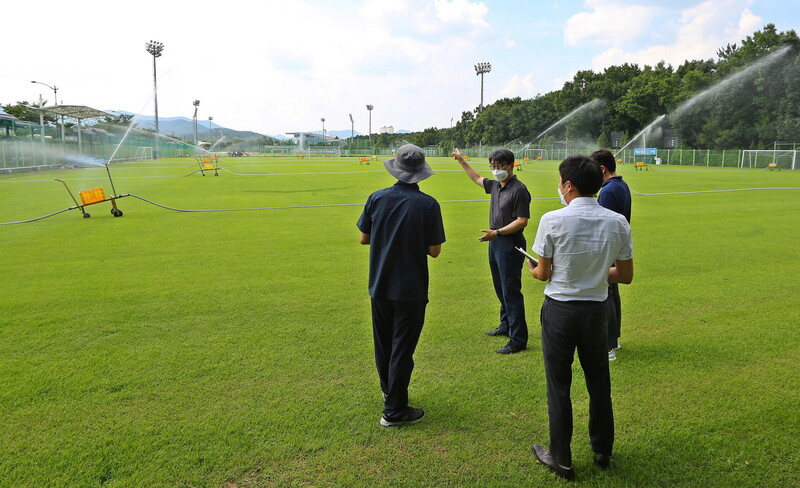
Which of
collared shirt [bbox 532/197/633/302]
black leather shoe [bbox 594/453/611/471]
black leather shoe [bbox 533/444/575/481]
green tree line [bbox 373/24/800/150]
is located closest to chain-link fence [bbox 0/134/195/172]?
black leather shoe [bbox 533/444/575/481]

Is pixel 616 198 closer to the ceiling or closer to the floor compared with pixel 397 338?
closer to the ceiling

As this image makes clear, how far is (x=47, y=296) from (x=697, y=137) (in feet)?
262

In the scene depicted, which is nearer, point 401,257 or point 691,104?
point 401,257

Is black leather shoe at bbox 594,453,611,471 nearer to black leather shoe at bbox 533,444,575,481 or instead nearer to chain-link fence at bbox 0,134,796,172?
black leather shoe at bbox 533,444,575,481

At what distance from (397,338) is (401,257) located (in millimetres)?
622

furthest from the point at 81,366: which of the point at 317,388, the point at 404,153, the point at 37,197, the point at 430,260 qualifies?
the point at 37,197

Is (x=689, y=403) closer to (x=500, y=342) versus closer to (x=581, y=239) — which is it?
(x=500, y=342)

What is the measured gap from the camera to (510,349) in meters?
5.50

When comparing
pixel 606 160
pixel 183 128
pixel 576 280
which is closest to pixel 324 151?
pixel 183 128

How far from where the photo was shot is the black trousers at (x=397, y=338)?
399 cm

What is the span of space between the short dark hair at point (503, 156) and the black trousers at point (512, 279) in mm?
737

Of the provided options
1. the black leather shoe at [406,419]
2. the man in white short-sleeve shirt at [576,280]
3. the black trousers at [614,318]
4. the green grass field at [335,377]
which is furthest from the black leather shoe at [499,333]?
the man in white short-sleeve shirt at [576,280]

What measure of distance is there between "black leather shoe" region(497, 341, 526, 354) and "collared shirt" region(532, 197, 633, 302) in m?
2.36

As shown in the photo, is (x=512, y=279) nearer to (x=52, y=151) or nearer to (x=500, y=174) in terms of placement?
(x=500, y=174)
